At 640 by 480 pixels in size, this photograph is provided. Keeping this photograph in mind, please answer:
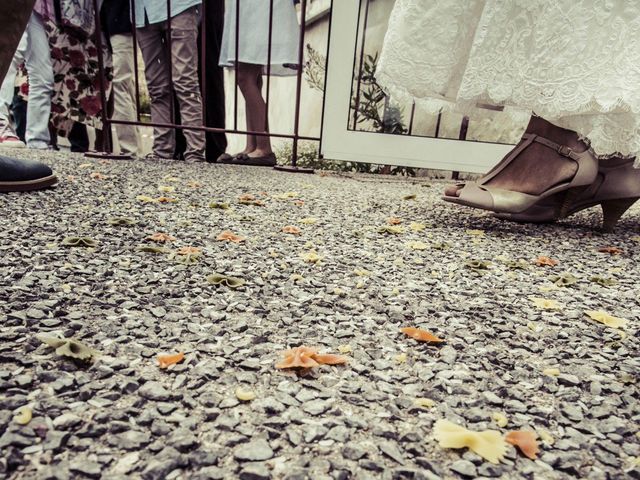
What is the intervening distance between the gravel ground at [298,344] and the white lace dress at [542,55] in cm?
43

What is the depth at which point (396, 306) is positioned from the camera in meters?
0.91

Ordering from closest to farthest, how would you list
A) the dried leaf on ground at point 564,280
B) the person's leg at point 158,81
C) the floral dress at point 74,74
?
the dried leaf on ground at point 564,280
the person's leg at point 158,81
the floral dress at point 74,74

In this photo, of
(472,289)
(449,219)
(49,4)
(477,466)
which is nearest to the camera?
(477,466)

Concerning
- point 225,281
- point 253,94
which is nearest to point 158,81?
point 253,94

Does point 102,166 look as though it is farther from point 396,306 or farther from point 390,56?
point 396,306

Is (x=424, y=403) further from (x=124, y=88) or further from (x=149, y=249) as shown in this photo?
(x=124, y=88)

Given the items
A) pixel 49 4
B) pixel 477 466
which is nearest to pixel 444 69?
pixel 477 466

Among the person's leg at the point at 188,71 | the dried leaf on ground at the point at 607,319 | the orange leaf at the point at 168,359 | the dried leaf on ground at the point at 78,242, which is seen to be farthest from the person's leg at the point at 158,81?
the dried leaf on ground at the point at 607,319

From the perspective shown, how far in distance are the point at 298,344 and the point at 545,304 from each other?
574 millimetres

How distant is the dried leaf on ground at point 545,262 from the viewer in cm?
125

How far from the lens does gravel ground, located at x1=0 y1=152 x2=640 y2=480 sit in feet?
1.62

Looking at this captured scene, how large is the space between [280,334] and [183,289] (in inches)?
10.7

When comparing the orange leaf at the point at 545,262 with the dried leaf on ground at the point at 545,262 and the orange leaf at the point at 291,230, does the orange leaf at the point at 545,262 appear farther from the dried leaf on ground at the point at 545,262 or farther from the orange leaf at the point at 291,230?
the orange leaf at the point at 291,230

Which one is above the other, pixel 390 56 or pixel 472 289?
pixel 390 56
